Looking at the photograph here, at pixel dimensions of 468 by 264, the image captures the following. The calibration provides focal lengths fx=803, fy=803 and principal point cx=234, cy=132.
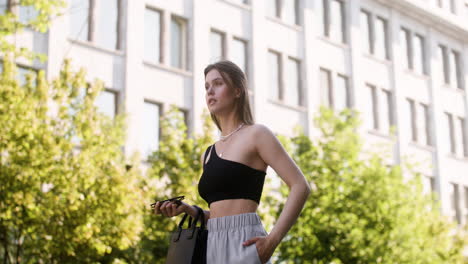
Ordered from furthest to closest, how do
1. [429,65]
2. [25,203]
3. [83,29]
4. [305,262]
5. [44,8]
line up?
[429,65] < [83,29] < [305,262] < [25,203] < [44,8]

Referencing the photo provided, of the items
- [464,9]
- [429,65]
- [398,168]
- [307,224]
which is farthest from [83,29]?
[464,9]

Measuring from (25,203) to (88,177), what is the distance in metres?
1.53

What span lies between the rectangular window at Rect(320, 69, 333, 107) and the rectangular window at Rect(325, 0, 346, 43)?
6.87 ft

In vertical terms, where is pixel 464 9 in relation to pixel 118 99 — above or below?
above

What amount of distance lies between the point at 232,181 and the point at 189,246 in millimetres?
384

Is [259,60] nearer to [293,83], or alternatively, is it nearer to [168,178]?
[293,83]

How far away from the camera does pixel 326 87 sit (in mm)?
37281

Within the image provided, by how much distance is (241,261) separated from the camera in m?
3.83

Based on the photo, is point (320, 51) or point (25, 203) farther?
point (320, 51)

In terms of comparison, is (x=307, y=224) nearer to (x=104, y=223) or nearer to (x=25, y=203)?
(x=104, y=223)

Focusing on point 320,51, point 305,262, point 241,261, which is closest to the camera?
point 241,261

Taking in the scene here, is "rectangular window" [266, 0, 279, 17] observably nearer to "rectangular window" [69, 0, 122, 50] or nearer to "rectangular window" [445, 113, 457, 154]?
"rectangular window" [69, 0, 122, 50]

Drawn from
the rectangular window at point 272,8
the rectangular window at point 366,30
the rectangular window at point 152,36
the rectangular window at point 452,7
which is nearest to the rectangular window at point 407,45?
the rectangular window at point 366,30

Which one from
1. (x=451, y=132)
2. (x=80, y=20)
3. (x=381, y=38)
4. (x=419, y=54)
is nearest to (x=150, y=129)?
(x=80, y=20)
